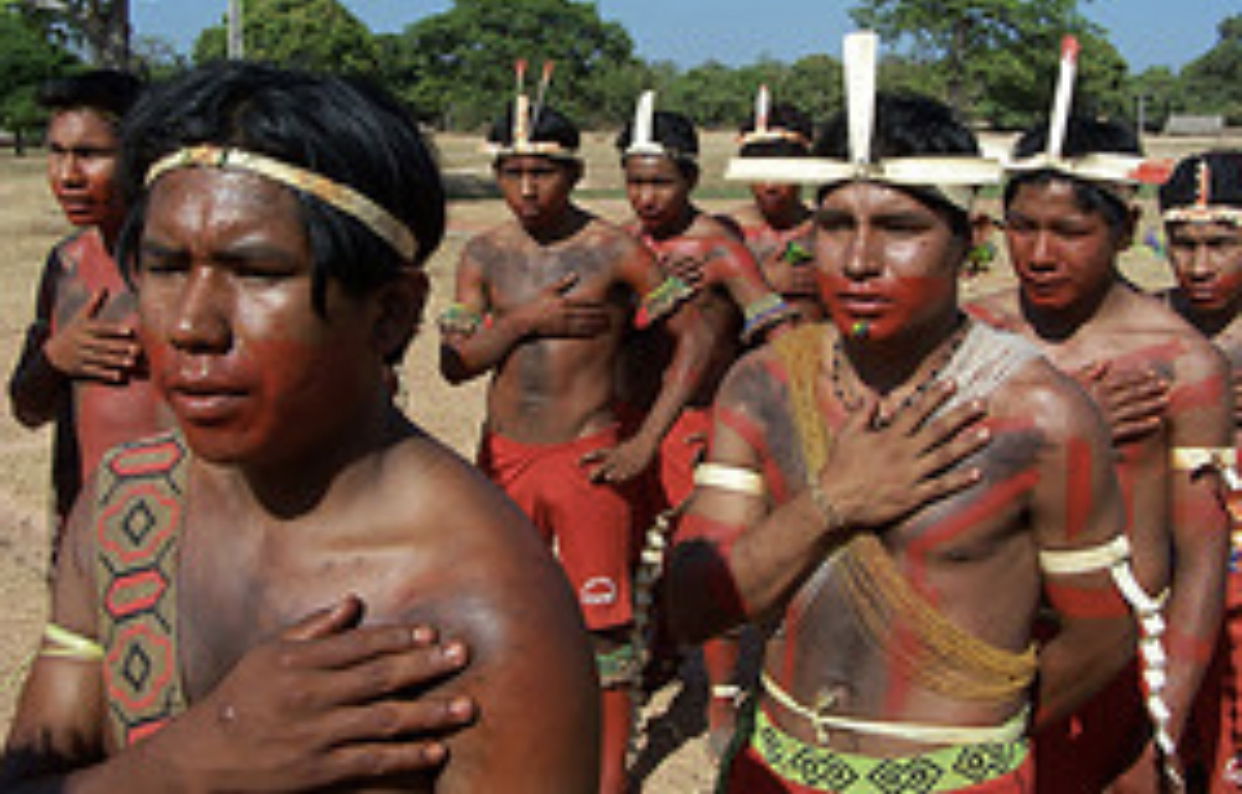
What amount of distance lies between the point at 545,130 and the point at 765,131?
2176mm

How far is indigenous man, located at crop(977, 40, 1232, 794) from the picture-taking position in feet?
11.7

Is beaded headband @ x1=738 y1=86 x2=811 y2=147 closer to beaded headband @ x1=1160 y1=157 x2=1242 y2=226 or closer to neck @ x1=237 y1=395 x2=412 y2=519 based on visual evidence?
beaded headband @ x1=1160 y1=157 x2=1242 y2=226

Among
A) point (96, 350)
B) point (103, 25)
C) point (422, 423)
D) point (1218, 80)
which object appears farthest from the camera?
point (1218, 80)

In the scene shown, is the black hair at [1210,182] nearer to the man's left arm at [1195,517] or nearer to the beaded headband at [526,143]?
the man's left arm at [1195,517]

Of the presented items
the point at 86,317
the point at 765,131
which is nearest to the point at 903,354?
the point at 86,317

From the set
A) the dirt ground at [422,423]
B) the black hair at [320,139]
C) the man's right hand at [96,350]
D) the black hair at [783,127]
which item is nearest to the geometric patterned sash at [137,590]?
the black hair at [320,139]

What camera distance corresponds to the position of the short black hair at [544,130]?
5.56m

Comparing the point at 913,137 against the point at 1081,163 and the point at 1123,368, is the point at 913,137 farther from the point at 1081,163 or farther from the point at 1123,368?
the point at 1123,368

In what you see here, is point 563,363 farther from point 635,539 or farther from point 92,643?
point 92,643

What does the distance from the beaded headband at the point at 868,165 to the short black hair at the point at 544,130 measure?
2.77m

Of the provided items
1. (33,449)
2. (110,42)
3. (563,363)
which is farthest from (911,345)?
(110,42)

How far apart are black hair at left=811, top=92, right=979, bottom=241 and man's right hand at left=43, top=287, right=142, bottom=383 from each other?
2.06 m

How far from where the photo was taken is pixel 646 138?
6418 mm

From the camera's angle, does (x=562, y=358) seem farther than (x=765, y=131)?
No
